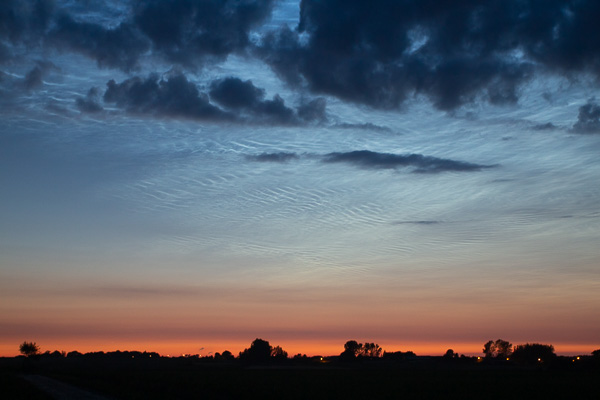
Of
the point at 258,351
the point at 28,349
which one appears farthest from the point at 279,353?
the point at 28,349

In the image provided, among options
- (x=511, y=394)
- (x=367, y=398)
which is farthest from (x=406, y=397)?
(x=511, y=394)

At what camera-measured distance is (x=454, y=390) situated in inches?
2168

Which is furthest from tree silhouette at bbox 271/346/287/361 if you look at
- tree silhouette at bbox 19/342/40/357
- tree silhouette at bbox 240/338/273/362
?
tree silhouette at bbox 19/342/40/357

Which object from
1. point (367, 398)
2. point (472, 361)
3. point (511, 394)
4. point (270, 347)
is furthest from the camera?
point (270, 347)

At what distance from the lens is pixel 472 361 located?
168 meters

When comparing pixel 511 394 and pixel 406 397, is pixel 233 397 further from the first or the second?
pixel 511 394

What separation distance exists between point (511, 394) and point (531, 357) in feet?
525

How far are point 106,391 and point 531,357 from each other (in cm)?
17895

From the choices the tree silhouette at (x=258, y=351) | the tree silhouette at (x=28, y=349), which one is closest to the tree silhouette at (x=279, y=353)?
the tree silhouette at (x=258, y=351)

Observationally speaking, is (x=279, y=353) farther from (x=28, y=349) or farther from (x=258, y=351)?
(x=28, y=349)

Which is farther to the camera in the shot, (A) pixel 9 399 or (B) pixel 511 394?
(B) pixel 511 394

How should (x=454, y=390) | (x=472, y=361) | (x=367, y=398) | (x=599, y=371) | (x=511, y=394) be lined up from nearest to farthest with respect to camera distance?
(x=367, y=398) → (x=511, y=394) → (x=454, y=390) → (x=599, y=371) → (x=472, y=361)

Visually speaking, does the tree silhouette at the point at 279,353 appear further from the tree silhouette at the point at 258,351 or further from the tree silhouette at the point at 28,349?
the tree silhouette at the point at 28,349

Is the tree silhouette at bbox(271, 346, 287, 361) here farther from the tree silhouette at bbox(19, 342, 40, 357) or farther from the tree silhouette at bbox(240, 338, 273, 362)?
the tree silhouette at bbox(19, 342, 40, 357)
